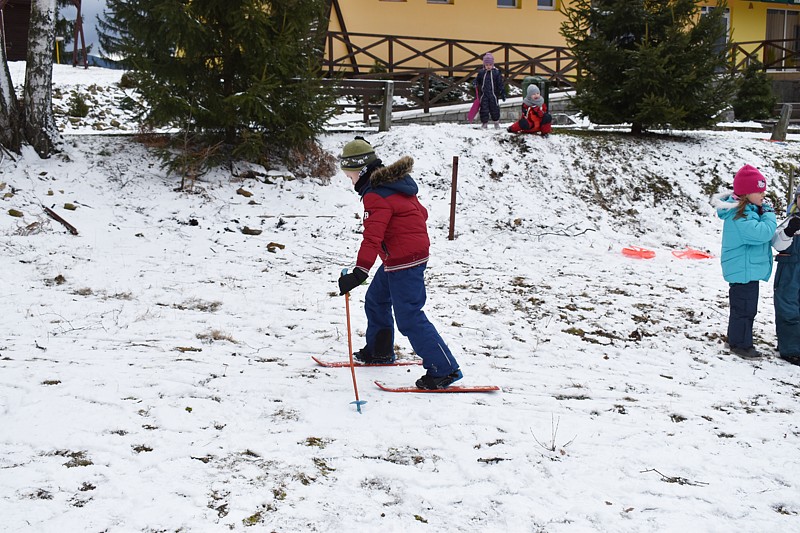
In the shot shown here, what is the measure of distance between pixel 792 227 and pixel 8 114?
10.4 metres

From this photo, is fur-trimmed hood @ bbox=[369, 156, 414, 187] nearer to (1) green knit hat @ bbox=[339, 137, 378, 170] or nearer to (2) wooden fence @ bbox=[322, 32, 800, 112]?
(1) green knit hat @ bbox=[339, 137, 378, 170]

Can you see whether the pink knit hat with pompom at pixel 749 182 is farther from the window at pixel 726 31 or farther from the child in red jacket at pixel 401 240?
the window at pixel 726 31

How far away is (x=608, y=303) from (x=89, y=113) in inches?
503

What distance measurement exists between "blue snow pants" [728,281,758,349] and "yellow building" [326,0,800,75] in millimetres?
15320

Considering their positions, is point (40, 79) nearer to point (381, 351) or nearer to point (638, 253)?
point (381, 351)

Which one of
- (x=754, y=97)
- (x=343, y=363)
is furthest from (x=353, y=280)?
(x=754, y=97)

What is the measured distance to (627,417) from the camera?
447 cm

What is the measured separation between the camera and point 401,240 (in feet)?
15.0

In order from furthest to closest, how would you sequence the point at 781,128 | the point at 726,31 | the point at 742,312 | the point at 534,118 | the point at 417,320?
1. the point at 781,128
2. the point at 534,118
3. the point at 726,31
4. the point at 742,312
5. the point at 417,320

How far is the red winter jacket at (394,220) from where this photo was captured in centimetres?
446

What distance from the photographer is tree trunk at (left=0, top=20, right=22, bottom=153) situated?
9.55 m

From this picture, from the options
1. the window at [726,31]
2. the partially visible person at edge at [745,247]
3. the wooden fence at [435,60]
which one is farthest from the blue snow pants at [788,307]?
the wooden fence at [435,60]

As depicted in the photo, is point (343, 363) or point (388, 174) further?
point (343, 363)

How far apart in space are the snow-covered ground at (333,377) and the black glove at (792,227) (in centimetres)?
115
